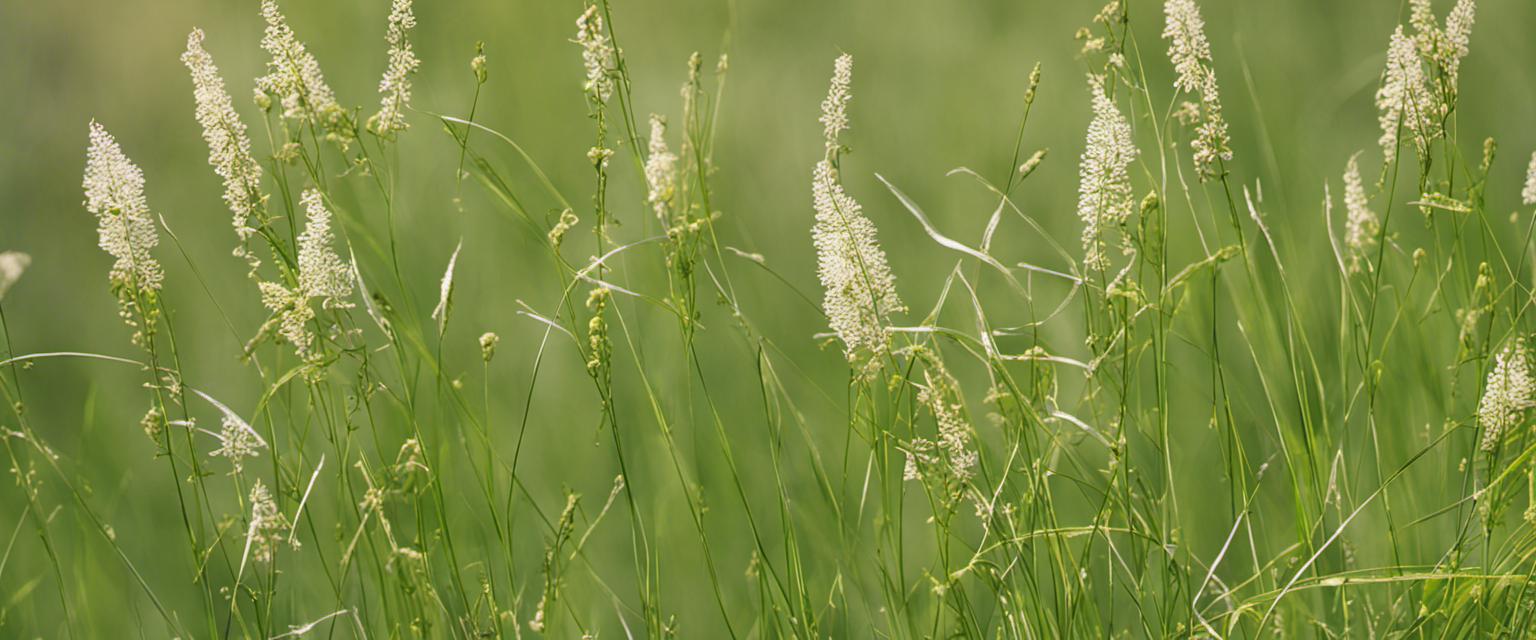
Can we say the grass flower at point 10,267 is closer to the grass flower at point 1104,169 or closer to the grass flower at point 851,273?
the grass flower at point 851,273

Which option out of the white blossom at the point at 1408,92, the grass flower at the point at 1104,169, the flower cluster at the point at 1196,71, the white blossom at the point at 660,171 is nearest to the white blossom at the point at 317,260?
the white blossom at the point at 660,171

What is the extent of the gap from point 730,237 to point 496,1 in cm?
72

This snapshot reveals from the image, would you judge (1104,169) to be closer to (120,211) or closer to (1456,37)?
(1456,37)

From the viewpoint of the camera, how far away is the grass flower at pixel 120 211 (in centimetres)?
121

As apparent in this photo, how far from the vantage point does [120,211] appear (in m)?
1.21

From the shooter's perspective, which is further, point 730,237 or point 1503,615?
point 730,237

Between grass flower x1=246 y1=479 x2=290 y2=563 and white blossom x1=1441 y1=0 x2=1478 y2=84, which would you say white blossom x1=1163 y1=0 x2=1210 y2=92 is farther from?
grass flower x1=246 y1=479 x2=290 y2=563

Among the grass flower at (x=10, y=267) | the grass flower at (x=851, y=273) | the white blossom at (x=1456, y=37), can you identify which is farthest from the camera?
the white blossom at (x=1456, y=37)

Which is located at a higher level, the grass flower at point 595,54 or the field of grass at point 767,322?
the grass flower at point 595,54

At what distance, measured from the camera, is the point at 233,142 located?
123 cm

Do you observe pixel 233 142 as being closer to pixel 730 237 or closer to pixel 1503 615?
pixel 730 237

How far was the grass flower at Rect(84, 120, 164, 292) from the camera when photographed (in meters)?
1.21

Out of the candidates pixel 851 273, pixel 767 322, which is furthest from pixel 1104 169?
pixel 767 322

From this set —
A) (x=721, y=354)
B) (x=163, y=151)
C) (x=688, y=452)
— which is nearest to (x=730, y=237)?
(x=721, y=354)
